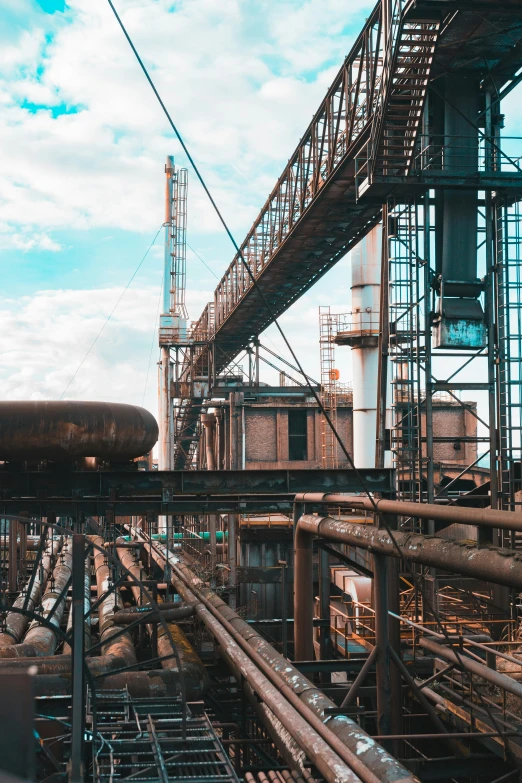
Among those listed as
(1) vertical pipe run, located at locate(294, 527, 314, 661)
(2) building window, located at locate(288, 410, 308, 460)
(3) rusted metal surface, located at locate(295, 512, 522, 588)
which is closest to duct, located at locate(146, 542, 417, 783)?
(1) vertical pipe run, located at locate(294, 527, 314, 661)

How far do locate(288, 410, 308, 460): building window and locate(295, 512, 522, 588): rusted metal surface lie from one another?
27.9m

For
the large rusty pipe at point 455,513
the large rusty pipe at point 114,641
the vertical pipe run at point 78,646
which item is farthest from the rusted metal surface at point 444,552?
the large rusty pipe at point 114,641

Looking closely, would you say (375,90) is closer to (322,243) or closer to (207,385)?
(322,243)

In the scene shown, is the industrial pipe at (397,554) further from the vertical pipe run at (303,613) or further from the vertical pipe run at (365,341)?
the vertical pipe run at (365,341)

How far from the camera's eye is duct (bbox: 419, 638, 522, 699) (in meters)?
7.28

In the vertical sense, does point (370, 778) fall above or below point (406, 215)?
below

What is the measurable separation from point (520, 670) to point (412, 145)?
9.10m

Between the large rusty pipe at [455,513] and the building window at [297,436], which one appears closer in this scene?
the large rusty pipe at [455,513]

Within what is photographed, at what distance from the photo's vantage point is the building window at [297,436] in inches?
1432

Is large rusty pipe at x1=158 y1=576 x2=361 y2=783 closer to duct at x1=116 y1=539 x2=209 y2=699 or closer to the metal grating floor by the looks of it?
the metal grating floor

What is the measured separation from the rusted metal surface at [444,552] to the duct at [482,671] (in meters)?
1.07

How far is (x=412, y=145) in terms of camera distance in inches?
560

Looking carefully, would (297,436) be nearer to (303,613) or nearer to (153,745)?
(303,613)

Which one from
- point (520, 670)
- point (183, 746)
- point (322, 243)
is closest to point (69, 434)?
point (183, 746)
